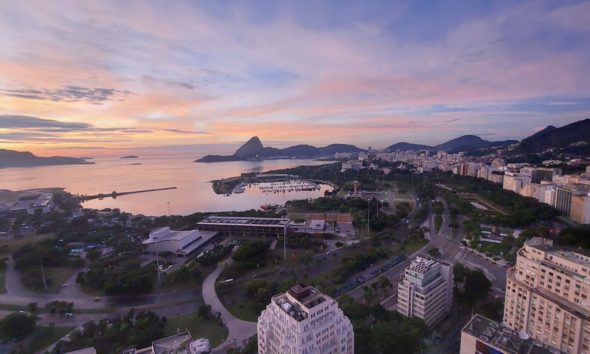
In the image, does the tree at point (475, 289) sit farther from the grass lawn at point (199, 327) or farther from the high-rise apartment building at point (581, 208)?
the high-rise apartment building at point (581, 208)

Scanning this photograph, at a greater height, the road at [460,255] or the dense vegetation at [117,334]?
the dense vegetation at [117,334]

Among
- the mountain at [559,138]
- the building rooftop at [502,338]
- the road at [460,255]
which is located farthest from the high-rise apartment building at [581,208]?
the mountain at [559,138]

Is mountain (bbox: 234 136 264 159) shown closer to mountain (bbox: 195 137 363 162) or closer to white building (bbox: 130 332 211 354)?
mountain (bbox: 195 137 363 162)

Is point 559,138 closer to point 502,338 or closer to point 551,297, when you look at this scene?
point 551,297

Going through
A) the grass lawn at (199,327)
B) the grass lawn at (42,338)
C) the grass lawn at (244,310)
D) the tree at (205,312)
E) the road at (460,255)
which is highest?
the tree at (205,312)

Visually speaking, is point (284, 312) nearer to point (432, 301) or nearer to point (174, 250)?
point (432, 301)

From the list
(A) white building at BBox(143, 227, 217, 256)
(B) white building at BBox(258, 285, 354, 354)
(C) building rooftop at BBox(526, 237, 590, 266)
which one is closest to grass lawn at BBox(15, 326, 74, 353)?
(A) white building at BBox(143, 227, 217, 256)

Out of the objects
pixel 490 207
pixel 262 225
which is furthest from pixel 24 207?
pixel 490 207

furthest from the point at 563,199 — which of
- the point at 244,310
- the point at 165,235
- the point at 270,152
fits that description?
the point at 270,152
